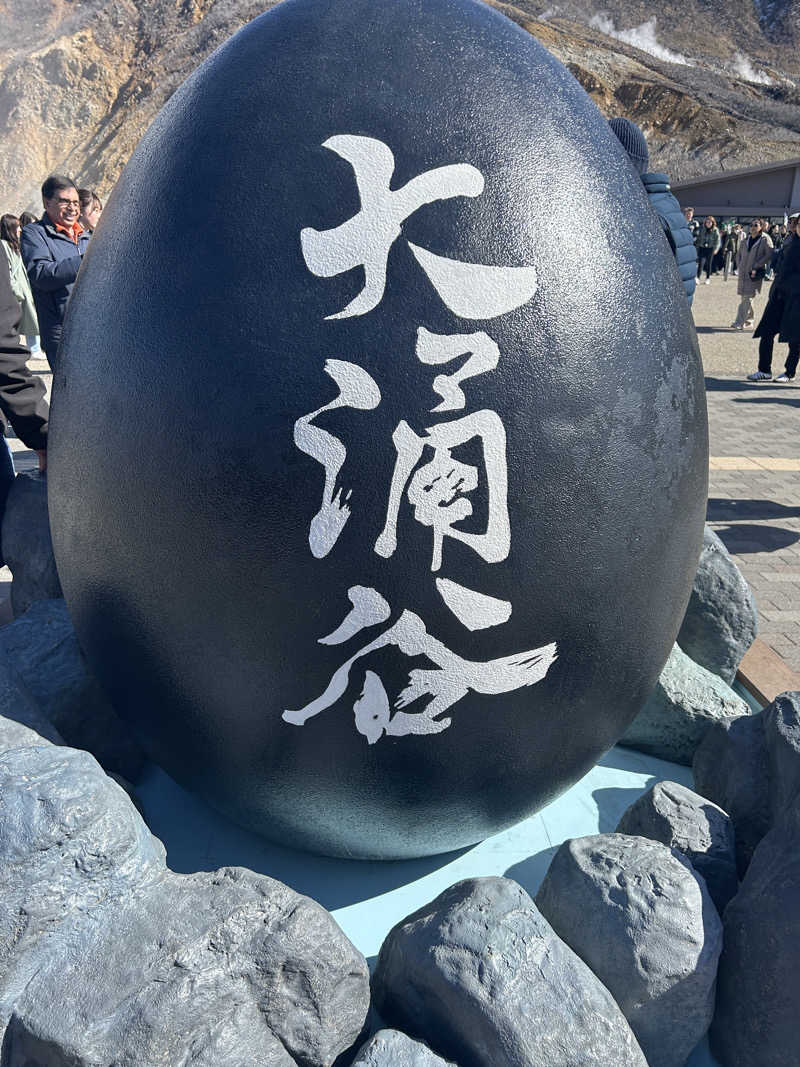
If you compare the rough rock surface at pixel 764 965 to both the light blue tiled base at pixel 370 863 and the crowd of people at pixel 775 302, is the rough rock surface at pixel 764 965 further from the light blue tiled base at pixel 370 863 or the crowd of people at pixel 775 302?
the crowd of people at pixel 775 302

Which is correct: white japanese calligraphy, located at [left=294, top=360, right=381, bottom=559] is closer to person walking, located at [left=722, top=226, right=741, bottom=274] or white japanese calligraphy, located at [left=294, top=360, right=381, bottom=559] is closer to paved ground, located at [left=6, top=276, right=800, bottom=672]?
paved ground, located at [left=6, top=276, right=800, bottom=672]

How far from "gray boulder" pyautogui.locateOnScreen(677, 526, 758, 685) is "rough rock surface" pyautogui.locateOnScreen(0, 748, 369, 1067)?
2203 millimetres

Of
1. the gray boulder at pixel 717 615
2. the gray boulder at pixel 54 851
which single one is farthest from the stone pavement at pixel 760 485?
the gray boulder at pixel 54 851

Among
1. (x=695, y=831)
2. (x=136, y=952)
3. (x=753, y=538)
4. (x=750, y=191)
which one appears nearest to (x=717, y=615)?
(x=695, y=831)

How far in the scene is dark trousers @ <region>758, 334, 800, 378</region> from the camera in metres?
11.8

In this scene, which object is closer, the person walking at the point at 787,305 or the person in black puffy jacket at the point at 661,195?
the person in black puffy jacket at the point at 661,195

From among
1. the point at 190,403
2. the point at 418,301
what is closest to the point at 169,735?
the point at 190,403

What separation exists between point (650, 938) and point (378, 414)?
1.47m

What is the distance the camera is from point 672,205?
15.9ft

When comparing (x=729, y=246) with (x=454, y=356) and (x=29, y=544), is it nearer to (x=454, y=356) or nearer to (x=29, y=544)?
(x=29, y=544)

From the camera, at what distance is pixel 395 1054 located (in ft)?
6.66

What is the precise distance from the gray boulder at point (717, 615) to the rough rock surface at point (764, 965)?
4.50 feet

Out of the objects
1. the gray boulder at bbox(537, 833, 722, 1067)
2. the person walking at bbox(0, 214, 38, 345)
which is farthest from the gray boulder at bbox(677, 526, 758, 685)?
the person walking at bbox(0, 214, 38, 345)

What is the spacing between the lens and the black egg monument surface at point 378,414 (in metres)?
2.21
